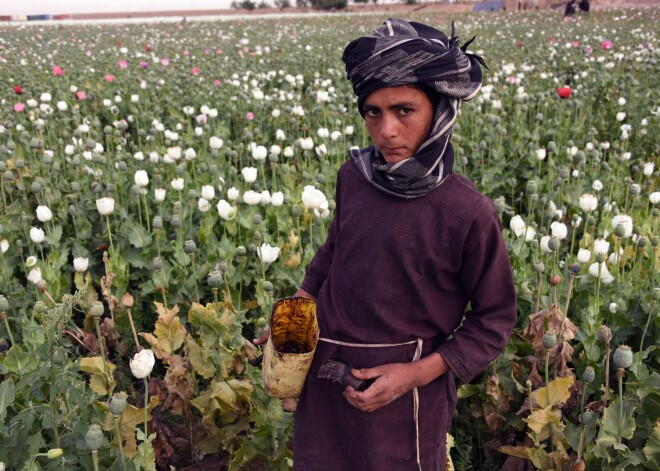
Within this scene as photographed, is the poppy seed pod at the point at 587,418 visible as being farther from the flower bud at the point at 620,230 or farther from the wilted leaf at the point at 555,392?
the flower bud at the point at 620,230

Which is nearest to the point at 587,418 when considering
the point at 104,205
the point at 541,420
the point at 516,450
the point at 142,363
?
the point at 541,420

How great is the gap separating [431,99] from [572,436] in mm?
1325

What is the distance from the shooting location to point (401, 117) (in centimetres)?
156

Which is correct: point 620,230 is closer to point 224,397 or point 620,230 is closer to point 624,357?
point 624,357

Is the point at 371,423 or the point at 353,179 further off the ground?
the point at 353,179

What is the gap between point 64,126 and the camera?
6551mm

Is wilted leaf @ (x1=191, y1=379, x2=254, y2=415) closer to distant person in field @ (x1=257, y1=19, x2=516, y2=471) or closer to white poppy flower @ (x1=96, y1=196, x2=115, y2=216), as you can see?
distant person in field @ (x1=257, y1=19, x2=516, y2=471)

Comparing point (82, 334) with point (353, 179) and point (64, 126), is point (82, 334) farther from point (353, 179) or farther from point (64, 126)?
point (64, 126)

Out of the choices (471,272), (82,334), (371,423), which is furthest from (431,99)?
(82,334)

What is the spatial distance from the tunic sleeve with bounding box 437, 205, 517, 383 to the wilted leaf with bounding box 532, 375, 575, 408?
76cm

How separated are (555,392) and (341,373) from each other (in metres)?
1.03

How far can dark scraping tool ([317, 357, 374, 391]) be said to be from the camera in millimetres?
1603

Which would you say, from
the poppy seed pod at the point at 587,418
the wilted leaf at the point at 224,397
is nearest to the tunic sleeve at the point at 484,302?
the poppy seed pod at the point at 587,418

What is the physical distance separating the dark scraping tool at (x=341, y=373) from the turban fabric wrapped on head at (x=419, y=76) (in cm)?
45
